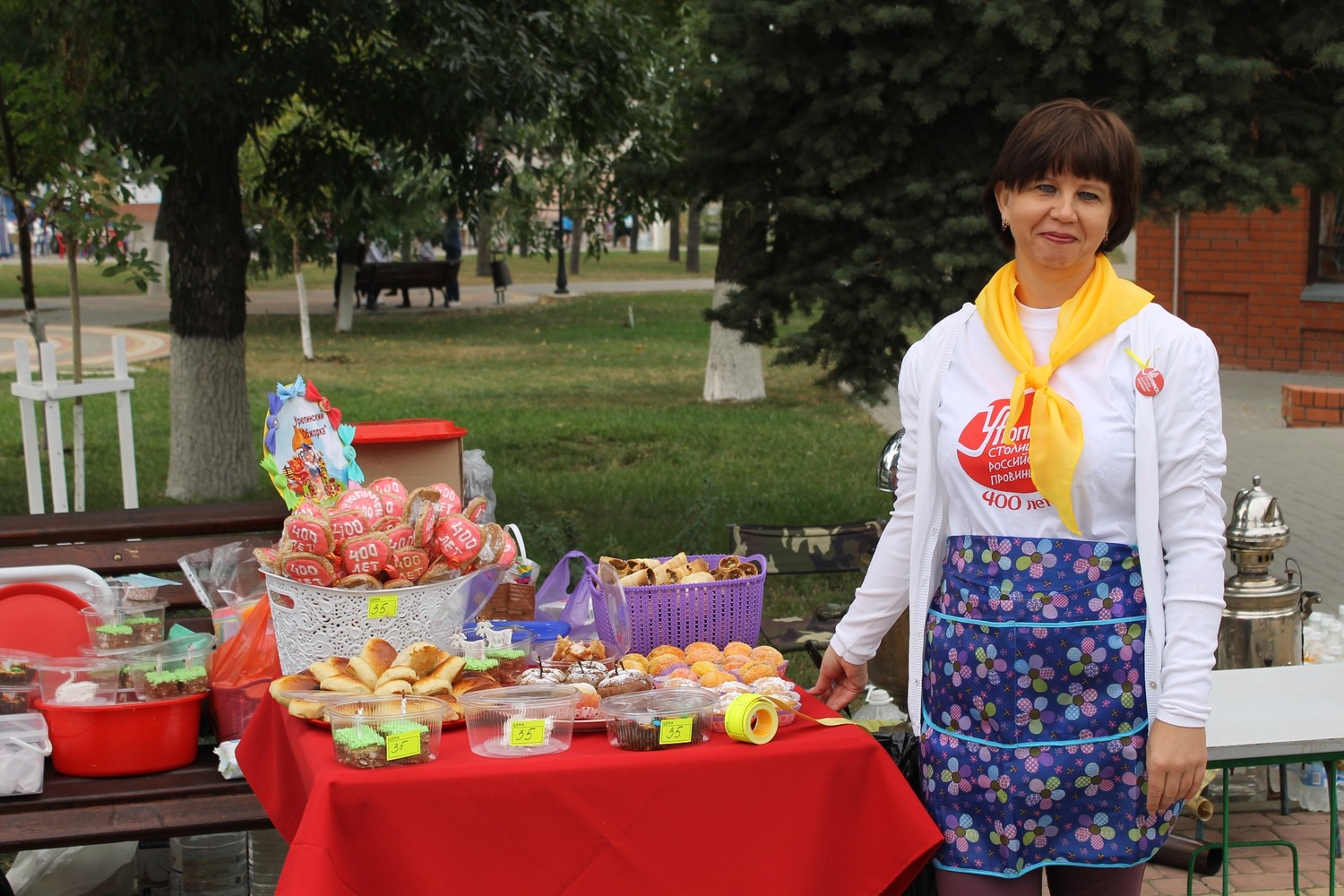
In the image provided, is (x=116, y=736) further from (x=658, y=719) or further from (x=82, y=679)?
(x=658, y=719)

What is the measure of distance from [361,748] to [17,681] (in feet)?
4.66

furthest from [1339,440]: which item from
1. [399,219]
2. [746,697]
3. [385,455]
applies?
[399,219]

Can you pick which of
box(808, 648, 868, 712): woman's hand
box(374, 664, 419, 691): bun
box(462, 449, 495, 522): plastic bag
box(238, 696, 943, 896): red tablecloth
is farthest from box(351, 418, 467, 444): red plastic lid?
box(808, 648, 868, 712): woman's hand

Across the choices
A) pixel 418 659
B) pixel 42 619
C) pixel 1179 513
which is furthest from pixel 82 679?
pixel 1179 513

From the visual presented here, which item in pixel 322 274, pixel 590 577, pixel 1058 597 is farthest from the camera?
pixel 322 274

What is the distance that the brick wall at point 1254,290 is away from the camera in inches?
607

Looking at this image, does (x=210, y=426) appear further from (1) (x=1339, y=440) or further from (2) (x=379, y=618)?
(1) (x=1339, y=440)

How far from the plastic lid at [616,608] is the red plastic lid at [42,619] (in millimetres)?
1512

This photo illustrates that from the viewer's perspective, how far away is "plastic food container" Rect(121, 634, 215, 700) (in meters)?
3.45

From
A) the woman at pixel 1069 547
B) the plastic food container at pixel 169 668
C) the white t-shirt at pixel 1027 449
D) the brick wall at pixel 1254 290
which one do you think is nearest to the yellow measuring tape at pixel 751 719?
the woman at pixel 1069 547

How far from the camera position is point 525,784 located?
2602 millimetres

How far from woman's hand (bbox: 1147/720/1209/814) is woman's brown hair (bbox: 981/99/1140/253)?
904 mm

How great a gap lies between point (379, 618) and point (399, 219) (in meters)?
19.3

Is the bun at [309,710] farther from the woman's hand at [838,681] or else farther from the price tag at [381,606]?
the woman's hand at [838,681]
